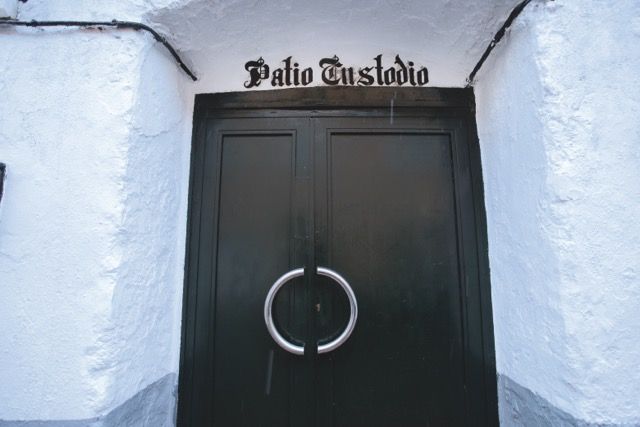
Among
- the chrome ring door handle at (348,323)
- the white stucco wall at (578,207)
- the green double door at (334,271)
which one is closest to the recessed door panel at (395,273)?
the green double door at (334,271)

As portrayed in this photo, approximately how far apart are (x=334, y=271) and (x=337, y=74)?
3.18ft

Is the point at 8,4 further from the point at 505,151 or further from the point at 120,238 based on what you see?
the point at 505,151

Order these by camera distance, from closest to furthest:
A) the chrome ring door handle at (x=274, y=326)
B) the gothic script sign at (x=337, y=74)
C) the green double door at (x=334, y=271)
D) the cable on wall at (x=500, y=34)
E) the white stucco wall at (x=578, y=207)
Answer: the white stucco wall at (x=578, y=207), the cable on wall at (x=500, y=34), the chrome ring door handle at (x=274, y=326), the green double door at (x=334, y=271), the gothic script sign at (x=337, y=74)

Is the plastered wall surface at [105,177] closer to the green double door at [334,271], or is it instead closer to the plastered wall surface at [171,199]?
the plastered wall surface at [171,199]

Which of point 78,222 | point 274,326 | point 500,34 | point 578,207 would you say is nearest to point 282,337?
point 274,326

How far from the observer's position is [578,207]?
1.11m

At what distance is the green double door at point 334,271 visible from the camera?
152cm

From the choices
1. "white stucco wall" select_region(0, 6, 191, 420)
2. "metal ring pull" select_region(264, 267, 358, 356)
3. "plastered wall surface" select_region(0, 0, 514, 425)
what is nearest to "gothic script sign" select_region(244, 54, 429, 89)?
"plastered wall surface" select_region(0, 0, 514, 425)

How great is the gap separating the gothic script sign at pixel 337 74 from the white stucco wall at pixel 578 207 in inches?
19.2

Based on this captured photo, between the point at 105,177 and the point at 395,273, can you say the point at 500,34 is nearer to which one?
the point at 395,273

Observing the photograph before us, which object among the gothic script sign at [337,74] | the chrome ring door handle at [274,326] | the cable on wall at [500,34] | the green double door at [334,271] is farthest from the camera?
the gothic script sign at [337,74]

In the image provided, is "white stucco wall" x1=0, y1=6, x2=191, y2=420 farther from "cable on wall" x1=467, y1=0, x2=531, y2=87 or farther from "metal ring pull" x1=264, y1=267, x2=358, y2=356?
"cable on wall" x1=467, y1=0, x2=531, y2=87

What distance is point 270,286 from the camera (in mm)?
1587

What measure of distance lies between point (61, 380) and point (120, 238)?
0.49m
